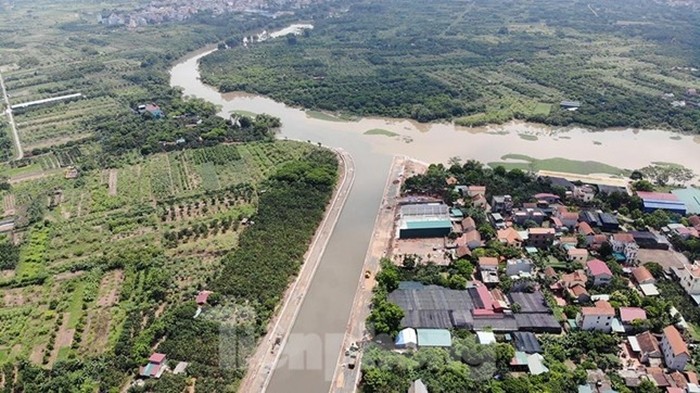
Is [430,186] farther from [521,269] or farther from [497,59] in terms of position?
[497,59]

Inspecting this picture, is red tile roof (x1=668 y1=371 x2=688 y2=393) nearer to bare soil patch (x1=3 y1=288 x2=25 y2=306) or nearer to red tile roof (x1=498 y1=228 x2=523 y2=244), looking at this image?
red tile roof (x1=498 y1=228 x2=523 y2=244)

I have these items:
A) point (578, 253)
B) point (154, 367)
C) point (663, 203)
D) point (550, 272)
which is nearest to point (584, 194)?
point (663, 203)

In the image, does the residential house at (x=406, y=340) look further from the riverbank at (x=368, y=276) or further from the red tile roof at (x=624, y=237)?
the red tile roof at (x=624, y=237)

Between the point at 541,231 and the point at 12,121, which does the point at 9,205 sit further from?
the point at 541,231

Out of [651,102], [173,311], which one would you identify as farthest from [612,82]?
[173,311]

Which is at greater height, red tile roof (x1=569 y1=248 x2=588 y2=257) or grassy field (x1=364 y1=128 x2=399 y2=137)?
red tile roof (x1=569 y1=248 x2=588 y2=257)

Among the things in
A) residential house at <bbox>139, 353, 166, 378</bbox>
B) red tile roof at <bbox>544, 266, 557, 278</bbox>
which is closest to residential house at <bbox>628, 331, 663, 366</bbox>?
red tile roof at <bbox>544, 266, 557, 278</bbox>

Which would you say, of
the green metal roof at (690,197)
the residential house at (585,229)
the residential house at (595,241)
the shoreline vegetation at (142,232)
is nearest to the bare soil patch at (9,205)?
the shoreline vegetation at (142,232)

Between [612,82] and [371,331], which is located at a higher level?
[612,82]
